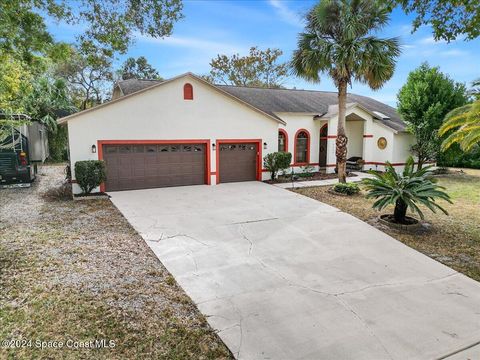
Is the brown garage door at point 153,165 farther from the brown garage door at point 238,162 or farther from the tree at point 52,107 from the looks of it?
the tree at point 52,107

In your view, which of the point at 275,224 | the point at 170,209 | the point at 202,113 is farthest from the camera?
the point at 202,113

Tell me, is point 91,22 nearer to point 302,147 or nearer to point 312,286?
point 312,286

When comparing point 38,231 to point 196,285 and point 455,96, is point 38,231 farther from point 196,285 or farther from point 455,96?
point 455,96

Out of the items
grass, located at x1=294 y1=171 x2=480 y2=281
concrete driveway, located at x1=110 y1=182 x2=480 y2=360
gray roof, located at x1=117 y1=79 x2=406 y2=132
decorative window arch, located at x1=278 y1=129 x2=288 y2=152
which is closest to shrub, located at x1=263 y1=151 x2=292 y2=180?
decorative window arch, located at x1=278 y1=129 x2=288 y2=152

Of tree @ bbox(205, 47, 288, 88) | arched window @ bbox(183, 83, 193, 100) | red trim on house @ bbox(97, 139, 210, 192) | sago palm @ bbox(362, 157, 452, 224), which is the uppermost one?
tree @ bbox(205, 47, 288, 88)

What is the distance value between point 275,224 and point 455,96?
14502 mm

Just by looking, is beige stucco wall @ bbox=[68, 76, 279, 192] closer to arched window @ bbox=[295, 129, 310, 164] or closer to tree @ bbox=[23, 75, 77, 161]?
arched window @ bbox=[295, 129, 310, 164]

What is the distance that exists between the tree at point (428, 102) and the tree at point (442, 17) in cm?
1297

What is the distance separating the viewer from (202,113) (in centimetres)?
Answer: 1506

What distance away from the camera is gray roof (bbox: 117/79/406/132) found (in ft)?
62.4

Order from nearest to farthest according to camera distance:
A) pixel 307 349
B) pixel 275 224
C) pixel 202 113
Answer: pixel 307 349
pixel 275 224
pixel 202 113

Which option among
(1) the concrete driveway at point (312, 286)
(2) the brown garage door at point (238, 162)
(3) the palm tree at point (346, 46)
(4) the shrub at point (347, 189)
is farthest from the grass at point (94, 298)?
(3) the palm tree at point (346, 46)

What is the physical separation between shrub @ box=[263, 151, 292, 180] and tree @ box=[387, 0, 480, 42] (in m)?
10.7

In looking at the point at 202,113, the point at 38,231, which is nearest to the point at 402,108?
the point at 202,113
